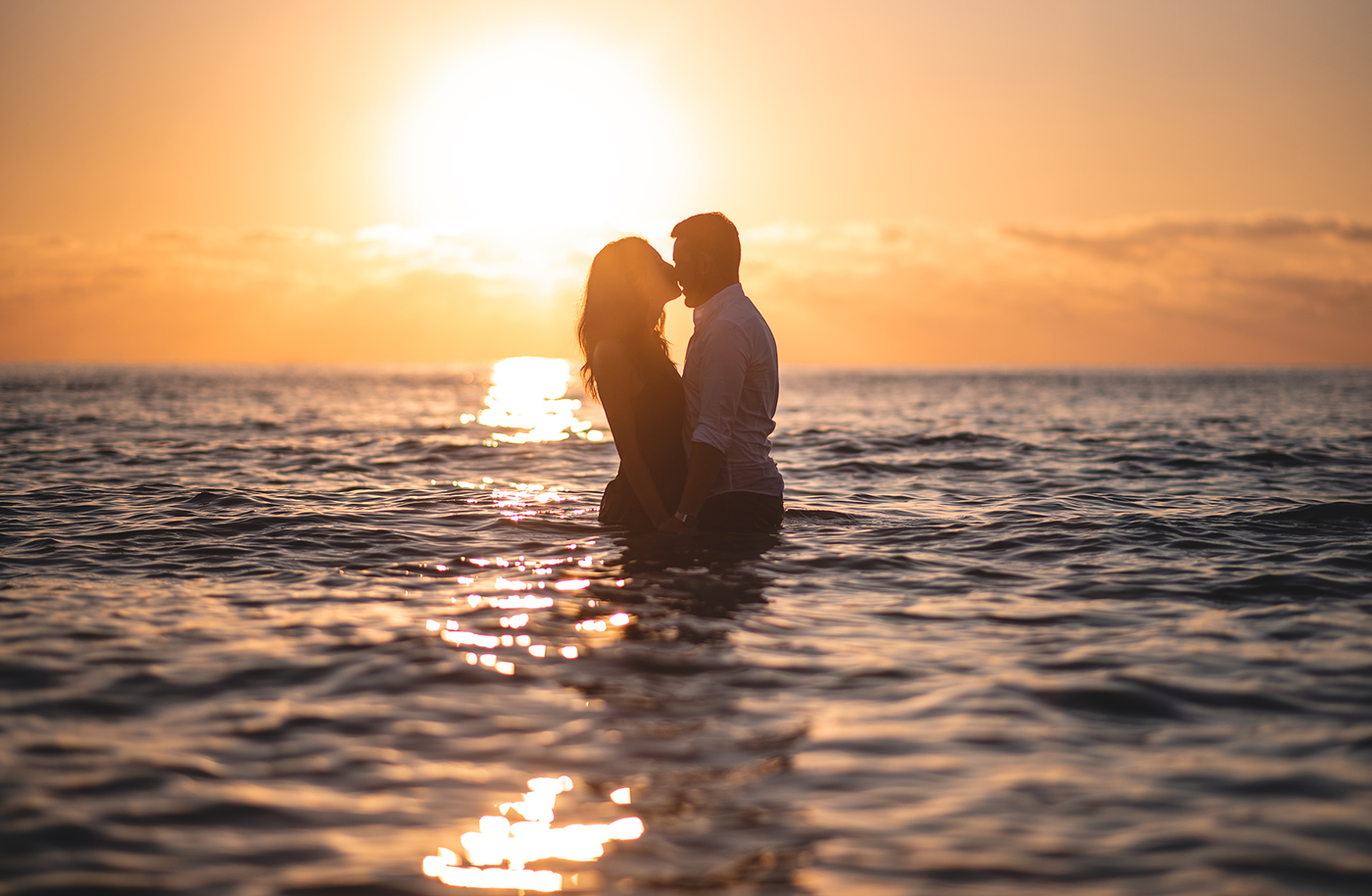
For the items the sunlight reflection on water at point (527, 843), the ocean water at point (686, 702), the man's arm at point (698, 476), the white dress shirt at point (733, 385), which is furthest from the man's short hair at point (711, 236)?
the sunlight reflection on water at point (527, 843)

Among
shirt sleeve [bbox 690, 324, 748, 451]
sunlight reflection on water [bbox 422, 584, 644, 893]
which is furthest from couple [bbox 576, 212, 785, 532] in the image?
sunlight reflection on water [bbox 422, 584, 644, 893]

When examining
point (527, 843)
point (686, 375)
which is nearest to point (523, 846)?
point (527, 843)

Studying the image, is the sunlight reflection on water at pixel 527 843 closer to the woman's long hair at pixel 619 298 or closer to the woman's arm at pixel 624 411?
the woman's arm at pixel 624 411

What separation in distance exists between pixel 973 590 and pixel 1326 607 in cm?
225

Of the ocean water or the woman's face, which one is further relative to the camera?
the woman's face

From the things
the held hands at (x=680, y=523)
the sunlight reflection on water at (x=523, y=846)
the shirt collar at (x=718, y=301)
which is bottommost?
the sunlight reflection on water at (x=523, y=846)

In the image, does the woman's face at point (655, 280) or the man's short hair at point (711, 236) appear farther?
the woman's face at point (655, 280)

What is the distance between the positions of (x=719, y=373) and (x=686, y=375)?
56cm

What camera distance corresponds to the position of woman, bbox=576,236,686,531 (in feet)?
24.5

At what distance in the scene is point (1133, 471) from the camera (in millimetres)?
14977

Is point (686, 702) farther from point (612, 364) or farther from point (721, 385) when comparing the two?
point (612, 364)

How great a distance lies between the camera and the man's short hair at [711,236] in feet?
24.1

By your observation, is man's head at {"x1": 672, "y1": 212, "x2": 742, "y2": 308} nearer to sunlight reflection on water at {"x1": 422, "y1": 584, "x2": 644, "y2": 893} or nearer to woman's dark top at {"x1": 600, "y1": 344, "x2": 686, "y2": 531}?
woman's dark top at {"x1": 600, "y1": 344, "x2": 686, "y2": 531}

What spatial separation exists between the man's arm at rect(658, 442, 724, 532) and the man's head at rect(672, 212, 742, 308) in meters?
1.24
